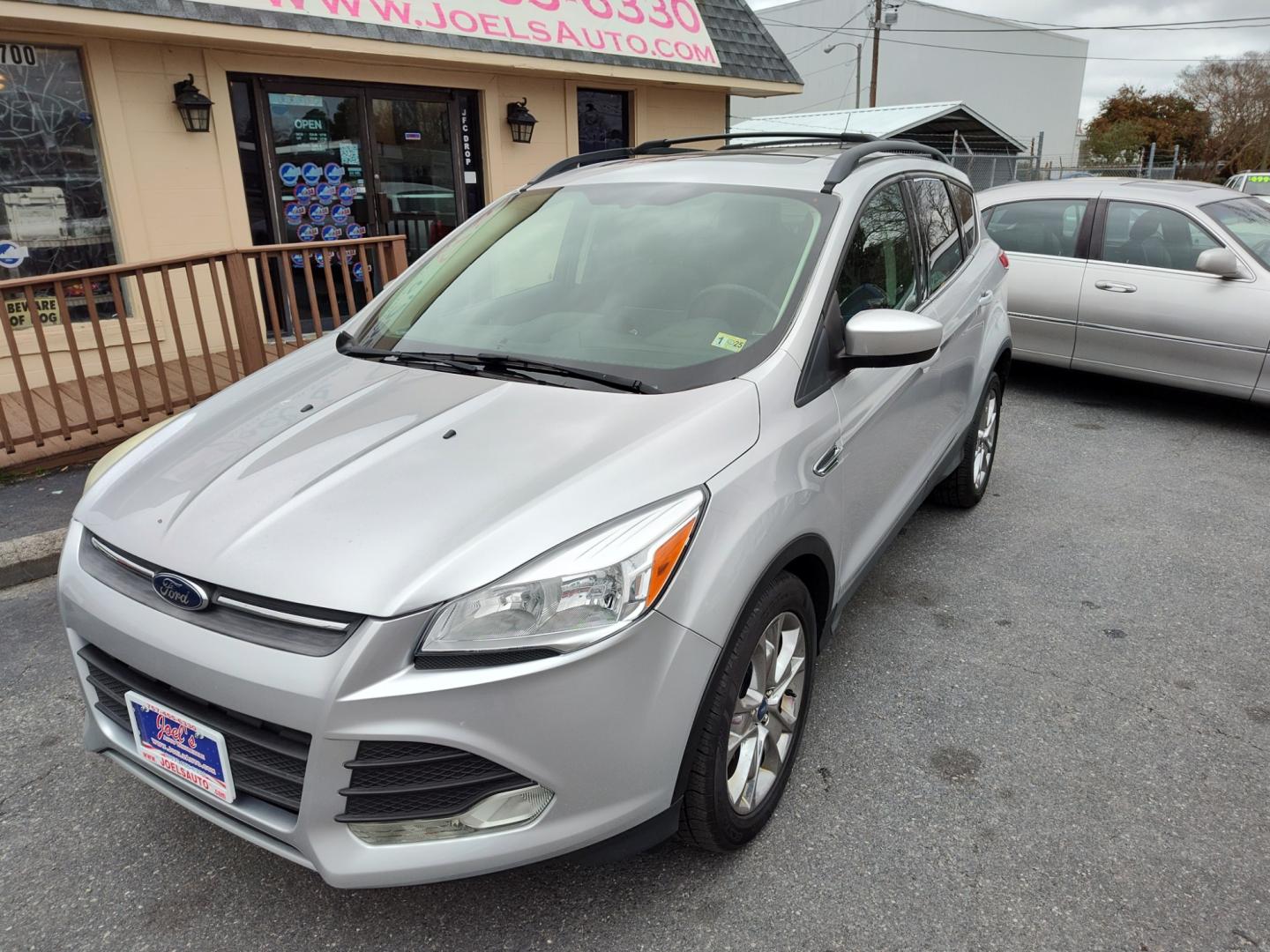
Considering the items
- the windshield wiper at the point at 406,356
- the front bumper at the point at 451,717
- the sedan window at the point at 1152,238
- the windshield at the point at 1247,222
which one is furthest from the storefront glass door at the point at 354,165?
the windshield at the point at 1247,222

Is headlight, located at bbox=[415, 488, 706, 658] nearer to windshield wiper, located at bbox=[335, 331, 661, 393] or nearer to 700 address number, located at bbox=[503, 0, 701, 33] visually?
windshield wiper, located at bbox=[335, 331, 661, 393]

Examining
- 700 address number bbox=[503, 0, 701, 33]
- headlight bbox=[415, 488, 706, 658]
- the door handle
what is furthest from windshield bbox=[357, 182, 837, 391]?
700 address number bbox=[503, 0, 701, 33]

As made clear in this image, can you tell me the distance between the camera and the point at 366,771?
1.74 meters

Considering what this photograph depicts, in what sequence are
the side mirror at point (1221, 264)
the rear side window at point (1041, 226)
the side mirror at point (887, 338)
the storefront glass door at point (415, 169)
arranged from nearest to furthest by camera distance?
the side mirror at point (887, 338)
the side mirror at point (1221, 264)
the rear side window at point (1041, 226)
the storefront glass door at point (415, 169)

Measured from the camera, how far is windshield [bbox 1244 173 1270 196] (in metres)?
19.9

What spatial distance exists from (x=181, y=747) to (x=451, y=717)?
2.25 ft

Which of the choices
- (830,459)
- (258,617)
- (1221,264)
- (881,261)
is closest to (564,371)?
(830,459)

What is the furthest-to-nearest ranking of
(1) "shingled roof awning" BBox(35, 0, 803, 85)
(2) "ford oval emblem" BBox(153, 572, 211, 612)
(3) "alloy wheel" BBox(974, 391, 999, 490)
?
1. (1) "shingled roof awning" BBox(35, 0, 803, 85)
2. (3) "alloy wheel" BBox(974, 391, 999, 490)
3. (2) "ford oval emblem" BBox(153, 572, 211, 612)

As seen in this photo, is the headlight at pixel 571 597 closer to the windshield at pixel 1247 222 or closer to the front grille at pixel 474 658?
the front grille at pixel 474 658

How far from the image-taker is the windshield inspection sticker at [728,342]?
2.50m

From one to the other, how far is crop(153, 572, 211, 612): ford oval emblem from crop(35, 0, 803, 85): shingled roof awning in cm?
556

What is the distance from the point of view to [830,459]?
2516 millimetres

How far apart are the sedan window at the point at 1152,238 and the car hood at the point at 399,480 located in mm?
5252

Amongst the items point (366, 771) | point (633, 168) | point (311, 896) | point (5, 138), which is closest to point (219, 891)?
point (311, 896)
